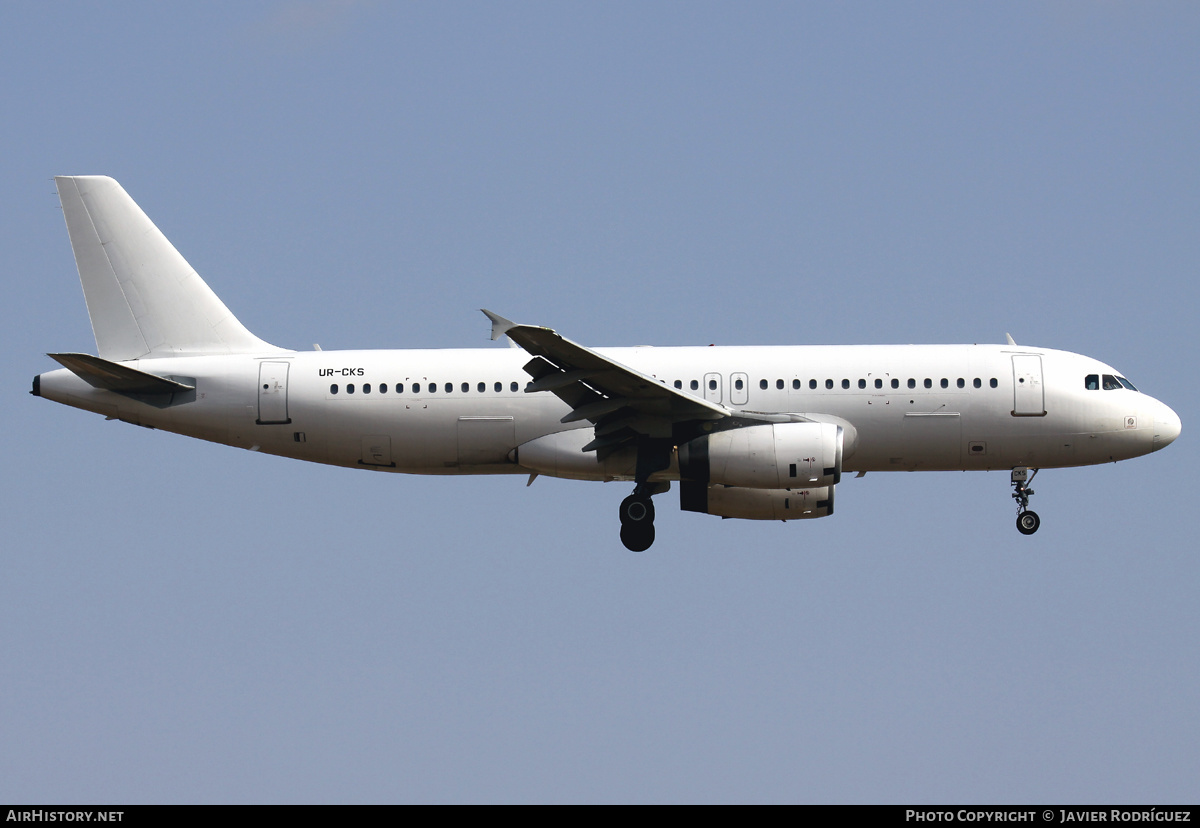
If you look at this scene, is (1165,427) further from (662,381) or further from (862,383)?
(662,381)

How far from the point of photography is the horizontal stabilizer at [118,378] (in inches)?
1265

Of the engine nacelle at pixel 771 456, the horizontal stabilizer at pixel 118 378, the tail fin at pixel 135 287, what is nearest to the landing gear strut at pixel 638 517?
the engine nacelle at pixel 771 456

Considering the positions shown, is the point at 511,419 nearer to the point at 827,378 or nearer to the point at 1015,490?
the point at 827,378

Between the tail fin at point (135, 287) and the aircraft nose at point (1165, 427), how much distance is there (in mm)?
20499

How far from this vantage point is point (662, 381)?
32406 mm

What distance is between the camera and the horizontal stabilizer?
32.1 metres

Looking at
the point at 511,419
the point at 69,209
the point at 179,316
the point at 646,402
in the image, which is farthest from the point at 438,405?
the point at 69,209

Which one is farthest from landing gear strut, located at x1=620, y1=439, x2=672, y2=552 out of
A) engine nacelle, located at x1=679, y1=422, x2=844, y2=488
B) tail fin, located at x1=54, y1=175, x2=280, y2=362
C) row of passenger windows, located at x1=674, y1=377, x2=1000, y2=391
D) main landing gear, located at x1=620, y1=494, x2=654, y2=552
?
tail fin, located at x1=54, y1=175, x2=280, y2=362

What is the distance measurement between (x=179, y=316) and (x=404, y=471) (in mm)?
6913

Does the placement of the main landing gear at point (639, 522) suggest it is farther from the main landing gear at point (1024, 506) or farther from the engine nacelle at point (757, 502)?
the main landing gear at point (1024, 506)

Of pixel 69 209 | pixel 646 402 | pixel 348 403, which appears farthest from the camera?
pixel 69 209

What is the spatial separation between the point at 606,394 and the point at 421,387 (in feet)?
15.2

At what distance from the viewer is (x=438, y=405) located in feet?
107

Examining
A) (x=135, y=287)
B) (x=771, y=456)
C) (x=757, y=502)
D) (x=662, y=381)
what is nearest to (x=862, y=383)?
(x=771, y=456)
